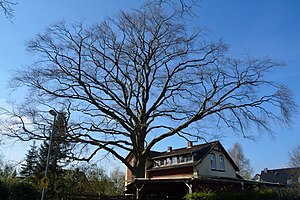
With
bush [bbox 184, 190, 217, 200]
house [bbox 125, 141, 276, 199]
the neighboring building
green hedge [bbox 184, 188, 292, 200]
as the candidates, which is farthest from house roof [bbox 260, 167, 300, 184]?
bush [bbox 184, 190, 217, 200]

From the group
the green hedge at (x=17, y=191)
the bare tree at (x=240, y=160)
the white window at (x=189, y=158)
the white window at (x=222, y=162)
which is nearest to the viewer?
the green hedge at (x=17, y=191)

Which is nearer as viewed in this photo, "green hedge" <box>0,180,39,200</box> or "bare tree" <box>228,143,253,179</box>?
"green hedge" <box>0,180,39,200</box>

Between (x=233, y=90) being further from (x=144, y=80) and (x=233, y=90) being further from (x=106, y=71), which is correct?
(x=106, y=71)

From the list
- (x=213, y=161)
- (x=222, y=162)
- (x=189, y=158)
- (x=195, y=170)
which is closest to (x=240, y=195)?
(x=195, y=170)

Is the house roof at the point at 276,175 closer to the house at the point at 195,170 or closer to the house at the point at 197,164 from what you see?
the house at the point at 197,164

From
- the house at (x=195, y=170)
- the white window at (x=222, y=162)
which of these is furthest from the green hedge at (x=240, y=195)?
the white window at (x=222, y=162)

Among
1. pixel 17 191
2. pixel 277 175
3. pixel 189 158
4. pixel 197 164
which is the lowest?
pixel 17 191

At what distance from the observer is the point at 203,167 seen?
26172mm

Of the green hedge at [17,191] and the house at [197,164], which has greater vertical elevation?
the house at [197,164]

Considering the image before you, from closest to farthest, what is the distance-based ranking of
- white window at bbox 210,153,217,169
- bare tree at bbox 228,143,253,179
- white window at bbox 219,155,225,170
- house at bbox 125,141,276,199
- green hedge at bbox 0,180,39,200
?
1. green hedge at bbox 0,180,39,200
2. house at bbox 125,141,276,199
3. white window at bbox 210,153,217,169
4. white window at bbox 219,155,225,170
5. bare tree at bbox 228,143,253,179

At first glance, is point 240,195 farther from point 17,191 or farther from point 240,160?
point 240,160

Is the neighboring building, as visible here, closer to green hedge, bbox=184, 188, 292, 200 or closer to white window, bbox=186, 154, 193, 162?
white window, bbox=186, 154, 193, 162

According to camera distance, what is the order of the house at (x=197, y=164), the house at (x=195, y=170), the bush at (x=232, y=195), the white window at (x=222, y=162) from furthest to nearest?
the white window at (x=222, y=162) < the house at (x=197, y=164) < the house at (x=195, y=170) < the bush at (x=232, y=195)

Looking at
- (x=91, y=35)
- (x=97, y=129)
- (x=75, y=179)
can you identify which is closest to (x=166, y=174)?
(x=75, y=179)
